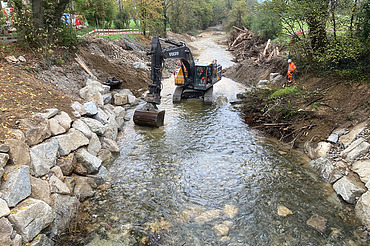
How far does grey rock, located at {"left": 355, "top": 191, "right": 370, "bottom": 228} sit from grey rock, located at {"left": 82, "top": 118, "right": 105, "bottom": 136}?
24.4ft

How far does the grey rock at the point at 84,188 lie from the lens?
614 cm

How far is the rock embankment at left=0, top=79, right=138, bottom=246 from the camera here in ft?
14.7

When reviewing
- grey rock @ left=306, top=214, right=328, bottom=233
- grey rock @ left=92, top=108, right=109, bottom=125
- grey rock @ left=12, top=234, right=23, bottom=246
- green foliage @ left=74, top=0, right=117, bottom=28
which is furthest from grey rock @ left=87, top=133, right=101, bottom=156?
green foliage @ left=74, top=0, right=117, bottom=28

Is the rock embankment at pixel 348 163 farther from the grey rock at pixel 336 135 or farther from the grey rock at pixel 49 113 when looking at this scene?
the grey rock at pixel 49 113

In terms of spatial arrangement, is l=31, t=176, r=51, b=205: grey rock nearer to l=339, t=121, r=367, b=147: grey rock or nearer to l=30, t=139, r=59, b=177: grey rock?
l=30, t=139, r=59, b=177: grey rock

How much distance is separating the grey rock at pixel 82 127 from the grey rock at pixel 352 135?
25.2 feet

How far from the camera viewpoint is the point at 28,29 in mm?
11586

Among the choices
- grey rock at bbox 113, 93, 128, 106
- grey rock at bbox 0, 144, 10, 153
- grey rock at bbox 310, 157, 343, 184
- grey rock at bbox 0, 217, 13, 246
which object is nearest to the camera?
grey rock at bbox 0, 217, 13, 246

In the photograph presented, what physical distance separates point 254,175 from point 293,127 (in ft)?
10.8

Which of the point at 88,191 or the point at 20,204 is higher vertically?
the point at 20,204

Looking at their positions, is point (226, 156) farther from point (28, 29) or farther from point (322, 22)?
point (28, 29)

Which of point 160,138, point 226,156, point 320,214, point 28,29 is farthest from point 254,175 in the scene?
point 28,29

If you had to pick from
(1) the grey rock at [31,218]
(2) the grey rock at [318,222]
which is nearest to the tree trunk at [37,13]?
(1) the grey rock at [31,218]

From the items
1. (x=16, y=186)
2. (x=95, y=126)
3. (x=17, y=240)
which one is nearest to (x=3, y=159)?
(x=16, y=186)
